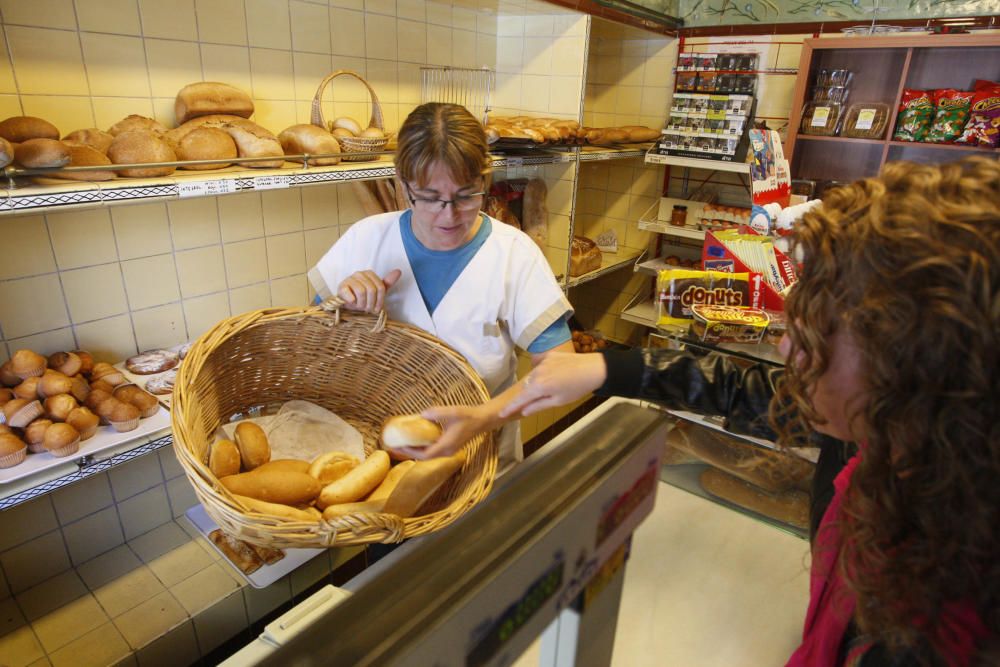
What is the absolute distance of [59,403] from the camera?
1.58m

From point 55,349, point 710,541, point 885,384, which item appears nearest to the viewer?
point 885,384

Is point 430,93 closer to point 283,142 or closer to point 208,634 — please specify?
point 283,142

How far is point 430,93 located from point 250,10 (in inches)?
34.9

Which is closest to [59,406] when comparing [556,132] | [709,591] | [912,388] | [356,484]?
[356,484]

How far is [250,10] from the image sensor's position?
2037 millimetres

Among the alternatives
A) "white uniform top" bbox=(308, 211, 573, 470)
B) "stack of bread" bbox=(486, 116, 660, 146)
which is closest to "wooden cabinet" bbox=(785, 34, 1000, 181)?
"stack of bread" bbox=(486, 116, 660, 146)

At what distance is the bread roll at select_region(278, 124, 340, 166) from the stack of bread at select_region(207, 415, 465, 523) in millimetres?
1020

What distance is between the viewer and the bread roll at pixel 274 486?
1.06 meters

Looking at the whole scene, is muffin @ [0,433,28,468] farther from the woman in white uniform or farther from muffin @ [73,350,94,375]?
the woman in white uniform

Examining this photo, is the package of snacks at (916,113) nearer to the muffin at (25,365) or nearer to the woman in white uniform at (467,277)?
the woman in white uniform at (467,277)

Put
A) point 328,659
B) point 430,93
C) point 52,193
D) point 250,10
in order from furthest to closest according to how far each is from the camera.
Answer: point 430,93
point 250,10
point 52,193
point 328,659

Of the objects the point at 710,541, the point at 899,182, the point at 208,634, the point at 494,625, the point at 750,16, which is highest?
the point at 750,16

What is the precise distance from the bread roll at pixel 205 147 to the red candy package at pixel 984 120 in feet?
9.46

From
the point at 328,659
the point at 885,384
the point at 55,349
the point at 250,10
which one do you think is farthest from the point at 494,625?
the point at 250,10
